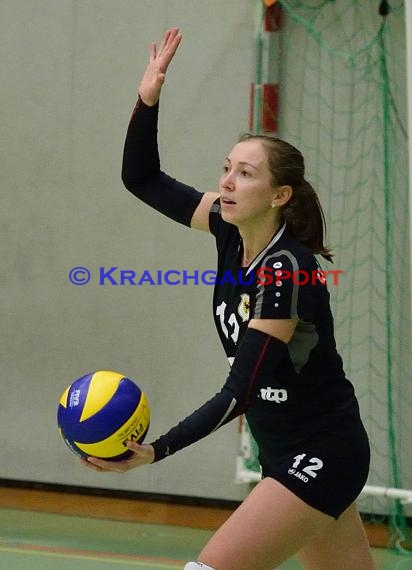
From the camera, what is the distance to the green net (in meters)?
5.27

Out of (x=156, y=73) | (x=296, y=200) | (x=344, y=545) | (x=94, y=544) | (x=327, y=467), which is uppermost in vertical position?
(x=156, y=73)

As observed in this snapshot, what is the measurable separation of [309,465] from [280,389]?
224 mm

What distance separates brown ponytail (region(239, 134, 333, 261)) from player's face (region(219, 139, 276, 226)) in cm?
3

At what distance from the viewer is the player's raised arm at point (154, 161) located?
10.3 ft

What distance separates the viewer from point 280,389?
9.18ft

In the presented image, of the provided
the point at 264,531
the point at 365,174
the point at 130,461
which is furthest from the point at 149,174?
the point at 365,174

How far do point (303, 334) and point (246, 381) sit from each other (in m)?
0.26

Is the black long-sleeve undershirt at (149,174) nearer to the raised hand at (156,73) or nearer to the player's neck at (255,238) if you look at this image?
the raised hand at (156,73)

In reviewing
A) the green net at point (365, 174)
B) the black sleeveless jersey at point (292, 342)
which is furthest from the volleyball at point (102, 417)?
the green net at point (365, 174)

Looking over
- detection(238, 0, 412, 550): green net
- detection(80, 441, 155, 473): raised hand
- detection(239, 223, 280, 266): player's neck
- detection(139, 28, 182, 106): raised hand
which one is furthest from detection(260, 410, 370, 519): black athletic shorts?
detection(238, 0, 412, 550): green net

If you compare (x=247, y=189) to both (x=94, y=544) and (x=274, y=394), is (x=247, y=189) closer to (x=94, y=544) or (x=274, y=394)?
(x=274, y=394)

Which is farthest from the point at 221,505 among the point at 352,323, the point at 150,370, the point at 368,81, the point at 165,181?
the point at 165,181

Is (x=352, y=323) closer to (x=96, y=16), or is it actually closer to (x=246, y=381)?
(x=96, y=16)

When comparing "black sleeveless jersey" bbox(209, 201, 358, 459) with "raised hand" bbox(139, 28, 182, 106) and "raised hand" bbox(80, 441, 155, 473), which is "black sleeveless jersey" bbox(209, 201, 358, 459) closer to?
"raised hand" bbox(80, 441, 155, 473)
